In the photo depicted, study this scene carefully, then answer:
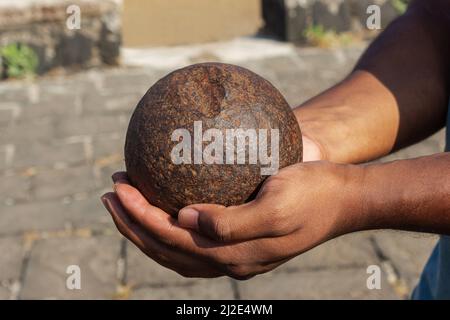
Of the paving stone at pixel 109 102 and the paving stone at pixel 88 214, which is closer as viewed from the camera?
the paving stone at pixel 88 214

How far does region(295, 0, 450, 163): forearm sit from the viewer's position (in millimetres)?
2281

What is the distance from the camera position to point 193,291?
3814 mm

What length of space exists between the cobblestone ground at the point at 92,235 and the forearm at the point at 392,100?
3.28 feet

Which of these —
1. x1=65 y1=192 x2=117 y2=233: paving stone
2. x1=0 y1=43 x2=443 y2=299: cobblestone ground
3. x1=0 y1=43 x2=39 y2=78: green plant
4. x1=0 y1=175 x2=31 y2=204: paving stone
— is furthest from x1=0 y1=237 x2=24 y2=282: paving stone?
x1=0 y1=43 x2=39 y2=78: green plant

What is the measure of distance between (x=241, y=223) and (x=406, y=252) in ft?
8.42

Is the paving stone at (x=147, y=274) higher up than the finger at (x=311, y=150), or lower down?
lower down

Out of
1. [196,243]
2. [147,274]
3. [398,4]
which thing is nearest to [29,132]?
[147,274]

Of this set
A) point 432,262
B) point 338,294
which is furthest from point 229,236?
point 338,294

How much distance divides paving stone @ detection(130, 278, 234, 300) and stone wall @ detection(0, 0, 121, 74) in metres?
3.79

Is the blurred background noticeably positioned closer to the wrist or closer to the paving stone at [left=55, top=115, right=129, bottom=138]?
the paving stone at [left=55, top=115, right=129, bottom=138]

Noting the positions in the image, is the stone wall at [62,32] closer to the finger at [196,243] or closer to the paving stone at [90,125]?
the paving stone at [90,125]

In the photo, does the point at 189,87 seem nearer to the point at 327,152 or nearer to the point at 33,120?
the point at 327,152


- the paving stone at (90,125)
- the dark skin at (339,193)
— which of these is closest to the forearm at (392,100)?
the dark skin at (339,193)

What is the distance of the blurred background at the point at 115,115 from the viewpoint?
3.89 meters
